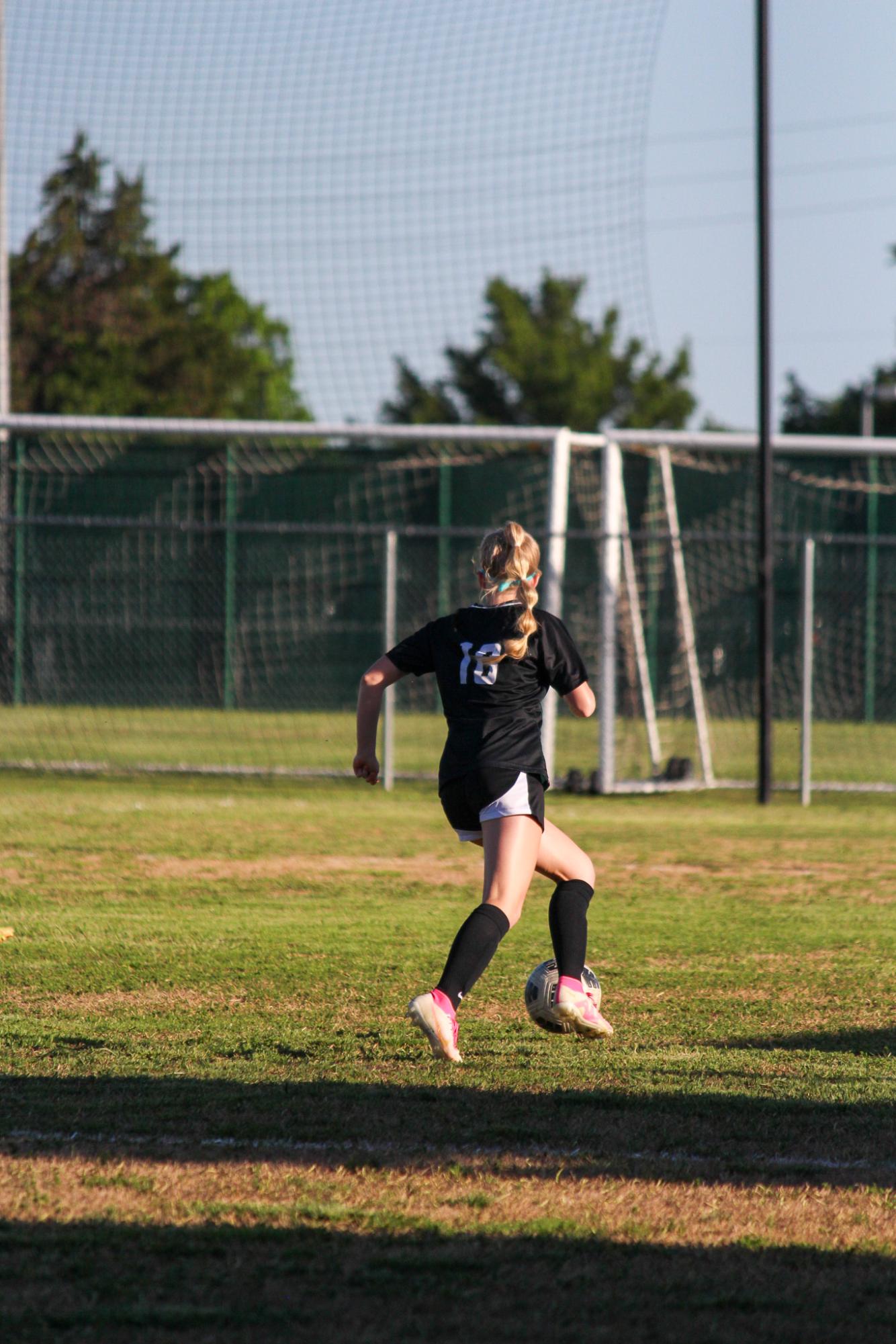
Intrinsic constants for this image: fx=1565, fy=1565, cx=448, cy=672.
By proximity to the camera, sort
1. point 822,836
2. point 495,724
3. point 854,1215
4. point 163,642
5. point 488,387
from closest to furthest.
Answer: point 854,1215, point 495,724, point 822,836, point 163,642, point 488,387

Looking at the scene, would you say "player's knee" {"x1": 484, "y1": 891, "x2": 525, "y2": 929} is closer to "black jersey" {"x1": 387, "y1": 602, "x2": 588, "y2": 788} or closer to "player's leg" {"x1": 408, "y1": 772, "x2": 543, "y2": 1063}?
"player's leg" {"x1": 408, "y1": 772, "x2": 543, "y2": 1063}

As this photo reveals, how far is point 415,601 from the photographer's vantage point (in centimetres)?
2653

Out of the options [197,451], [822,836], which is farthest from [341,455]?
[822,836]

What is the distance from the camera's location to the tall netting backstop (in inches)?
796

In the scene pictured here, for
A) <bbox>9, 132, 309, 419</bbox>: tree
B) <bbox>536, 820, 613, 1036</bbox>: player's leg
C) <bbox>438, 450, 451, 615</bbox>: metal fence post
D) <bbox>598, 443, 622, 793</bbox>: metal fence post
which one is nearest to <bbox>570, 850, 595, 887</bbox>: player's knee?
<bbox>536, 820, 613, 1036</bbox>: player's leg

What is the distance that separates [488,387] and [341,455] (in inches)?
956

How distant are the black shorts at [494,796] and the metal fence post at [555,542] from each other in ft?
27.8

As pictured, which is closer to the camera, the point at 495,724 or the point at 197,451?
the point at 495,724

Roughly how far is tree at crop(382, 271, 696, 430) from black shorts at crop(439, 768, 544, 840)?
45.4 metres

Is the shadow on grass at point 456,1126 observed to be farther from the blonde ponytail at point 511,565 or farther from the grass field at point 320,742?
the grass field at point 320,742

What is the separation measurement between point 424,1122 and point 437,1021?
1.60 ft

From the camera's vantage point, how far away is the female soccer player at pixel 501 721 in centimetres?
502

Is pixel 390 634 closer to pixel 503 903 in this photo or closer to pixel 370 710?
pixel 370 710

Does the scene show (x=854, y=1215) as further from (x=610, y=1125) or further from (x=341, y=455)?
(x=341, y=455)
